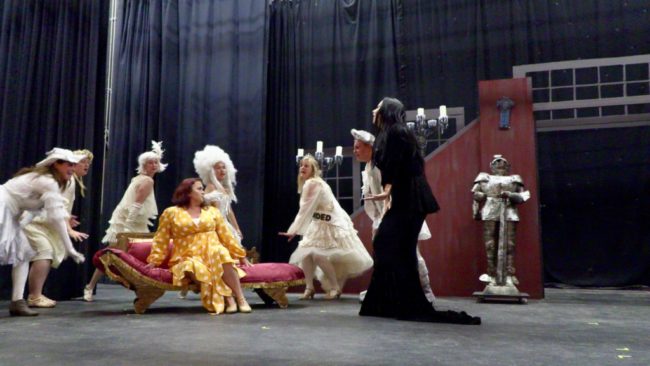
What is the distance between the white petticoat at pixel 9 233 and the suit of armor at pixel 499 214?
170 inches

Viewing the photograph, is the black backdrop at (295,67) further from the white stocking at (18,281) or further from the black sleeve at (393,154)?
the black sleeve at (393,154)

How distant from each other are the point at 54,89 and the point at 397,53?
5232 mm

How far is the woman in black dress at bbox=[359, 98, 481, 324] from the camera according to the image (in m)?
3.86

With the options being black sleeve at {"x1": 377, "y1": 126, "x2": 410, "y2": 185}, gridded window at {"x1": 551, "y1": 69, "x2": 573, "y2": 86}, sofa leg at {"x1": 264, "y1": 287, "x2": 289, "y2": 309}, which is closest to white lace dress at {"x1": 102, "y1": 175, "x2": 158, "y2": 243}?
sofa leg at {"x1": 264, "y1": 287, "x2": 289, "y2": 309}

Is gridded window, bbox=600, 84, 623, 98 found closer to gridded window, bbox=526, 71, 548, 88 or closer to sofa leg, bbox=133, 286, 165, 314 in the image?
gridded window, bbox=526, 71, 548, 88

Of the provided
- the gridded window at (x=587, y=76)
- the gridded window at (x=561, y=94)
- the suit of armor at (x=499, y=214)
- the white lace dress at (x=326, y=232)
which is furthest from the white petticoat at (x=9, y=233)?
the gridded window at (x=587, y=76)

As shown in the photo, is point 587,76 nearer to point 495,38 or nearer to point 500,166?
point 495,38

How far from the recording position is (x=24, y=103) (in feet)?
20.2

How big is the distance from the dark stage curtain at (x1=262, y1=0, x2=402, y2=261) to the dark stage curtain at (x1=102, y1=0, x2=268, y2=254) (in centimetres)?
42

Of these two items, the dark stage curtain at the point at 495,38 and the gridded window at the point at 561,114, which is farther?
the gridded window at the point at 561,114

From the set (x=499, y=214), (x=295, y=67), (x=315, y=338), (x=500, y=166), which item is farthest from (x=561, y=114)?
(x=315, y=338)

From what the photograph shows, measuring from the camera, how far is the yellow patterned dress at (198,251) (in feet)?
14.9

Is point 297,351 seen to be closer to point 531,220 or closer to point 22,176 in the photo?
point 22,176

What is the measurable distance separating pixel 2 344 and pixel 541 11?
827cm
